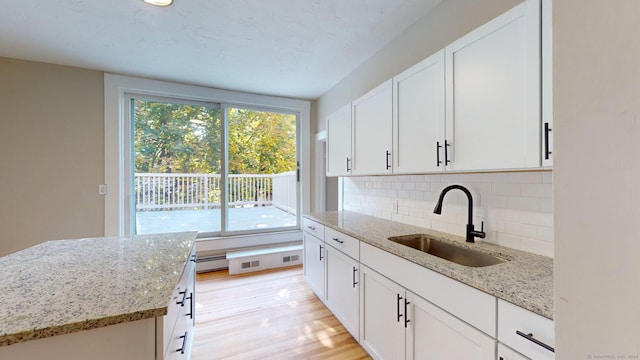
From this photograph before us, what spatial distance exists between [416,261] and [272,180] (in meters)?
3.16

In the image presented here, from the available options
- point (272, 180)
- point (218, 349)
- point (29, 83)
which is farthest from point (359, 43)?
point (29, 83)

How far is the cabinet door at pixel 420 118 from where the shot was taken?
154 cm

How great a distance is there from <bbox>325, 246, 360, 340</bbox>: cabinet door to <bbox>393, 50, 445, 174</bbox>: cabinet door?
2.75 ft

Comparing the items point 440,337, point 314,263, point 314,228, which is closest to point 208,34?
point 314,228

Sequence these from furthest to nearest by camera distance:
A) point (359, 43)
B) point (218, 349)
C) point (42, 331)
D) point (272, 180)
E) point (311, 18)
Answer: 1. point (272, 180)
2. point (359, 43)
3. point (311, 18)
4. point (218, 349)
5. point (42, 331)

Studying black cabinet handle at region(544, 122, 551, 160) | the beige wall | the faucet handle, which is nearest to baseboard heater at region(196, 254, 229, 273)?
the beige wall

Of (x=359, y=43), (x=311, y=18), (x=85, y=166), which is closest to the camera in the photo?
(x=311, y=18)

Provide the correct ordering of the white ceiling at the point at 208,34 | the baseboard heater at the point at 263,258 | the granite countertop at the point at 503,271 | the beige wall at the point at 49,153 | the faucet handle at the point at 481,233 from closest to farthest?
the granite countertop at the point at 503,271
the faucet handle at the point at 481,233
the white ceiling at the point at 208,34
the beige wall at the point at 49,153
the baseboard heater at the point at 263,258

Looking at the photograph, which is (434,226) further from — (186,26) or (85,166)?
(85,166)

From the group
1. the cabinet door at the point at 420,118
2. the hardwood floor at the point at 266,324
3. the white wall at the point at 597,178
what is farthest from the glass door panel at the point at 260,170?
the white wall at the point at 597,178

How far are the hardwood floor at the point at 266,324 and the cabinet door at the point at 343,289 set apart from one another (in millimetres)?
141

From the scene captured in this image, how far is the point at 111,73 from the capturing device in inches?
118

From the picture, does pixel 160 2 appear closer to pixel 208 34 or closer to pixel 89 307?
pixel 208 34

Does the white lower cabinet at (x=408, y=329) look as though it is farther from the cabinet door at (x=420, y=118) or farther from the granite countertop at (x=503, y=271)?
the cabinet door at (x=420, y=118)
